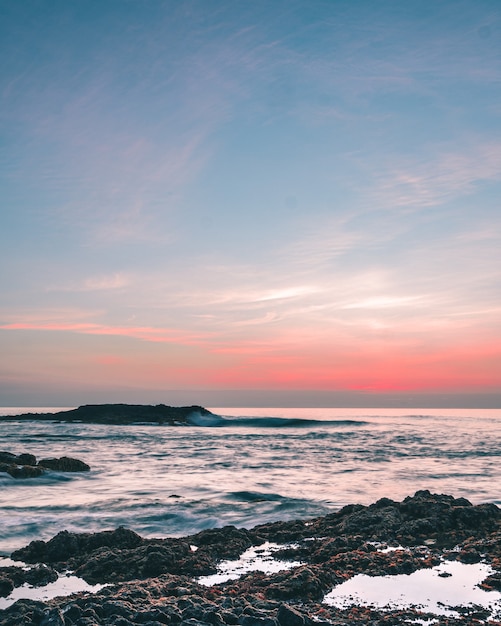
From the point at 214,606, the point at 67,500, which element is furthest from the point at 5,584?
the point at 67,500

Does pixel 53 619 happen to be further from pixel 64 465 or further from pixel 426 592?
pixel 64 465

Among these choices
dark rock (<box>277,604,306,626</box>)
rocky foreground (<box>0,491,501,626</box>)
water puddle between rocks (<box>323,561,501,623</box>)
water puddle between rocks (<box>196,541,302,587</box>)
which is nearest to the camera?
dark rock (<box>277,604,306,626</box>)

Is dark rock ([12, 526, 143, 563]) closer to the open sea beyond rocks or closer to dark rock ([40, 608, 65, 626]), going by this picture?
the open sea beyond rocks

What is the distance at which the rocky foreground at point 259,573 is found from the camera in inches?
230

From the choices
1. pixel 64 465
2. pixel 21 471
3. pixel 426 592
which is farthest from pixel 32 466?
pixel 426 592

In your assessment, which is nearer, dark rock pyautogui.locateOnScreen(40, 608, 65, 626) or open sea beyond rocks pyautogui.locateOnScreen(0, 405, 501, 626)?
dark rock pyautogui.locateOnScreen(40, 608, 65, 626)

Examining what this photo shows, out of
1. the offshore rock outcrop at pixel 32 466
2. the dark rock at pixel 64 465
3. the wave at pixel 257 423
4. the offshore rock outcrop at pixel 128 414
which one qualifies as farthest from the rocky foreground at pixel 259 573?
the offshore rock outcrop at pixel 128 414

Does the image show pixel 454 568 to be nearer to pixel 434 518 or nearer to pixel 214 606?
pixel 434 518

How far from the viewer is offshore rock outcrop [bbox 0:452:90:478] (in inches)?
874

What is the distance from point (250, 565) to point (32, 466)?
59.6ft

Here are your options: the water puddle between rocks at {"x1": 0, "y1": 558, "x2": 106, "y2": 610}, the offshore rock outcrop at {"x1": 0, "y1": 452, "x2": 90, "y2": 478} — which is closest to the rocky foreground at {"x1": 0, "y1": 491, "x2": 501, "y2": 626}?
the water puddle between rocks at {"x1": 0, "y1": 558, "x2": 106, "y2": 610}

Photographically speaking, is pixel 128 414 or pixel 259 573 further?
pixel 128 414

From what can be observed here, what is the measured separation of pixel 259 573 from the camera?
28.0ft

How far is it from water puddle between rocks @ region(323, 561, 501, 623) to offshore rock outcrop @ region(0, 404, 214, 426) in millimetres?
81961
